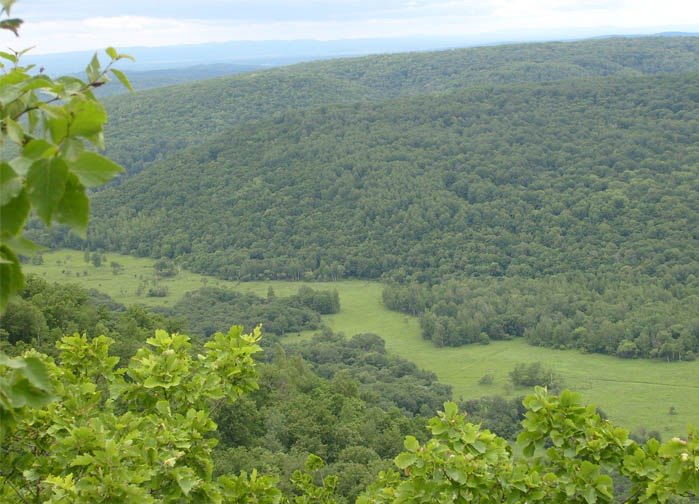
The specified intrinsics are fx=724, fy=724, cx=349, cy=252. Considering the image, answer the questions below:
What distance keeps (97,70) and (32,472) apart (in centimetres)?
431

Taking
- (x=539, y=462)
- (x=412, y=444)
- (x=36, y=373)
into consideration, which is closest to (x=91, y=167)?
(x=36, y=373)

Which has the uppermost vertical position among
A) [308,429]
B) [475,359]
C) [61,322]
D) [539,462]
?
[539,462]

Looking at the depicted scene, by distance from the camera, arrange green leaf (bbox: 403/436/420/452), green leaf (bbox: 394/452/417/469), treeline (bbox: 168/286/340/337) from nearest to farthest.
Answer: green leaf (bbox: 394/452/417/469)
green leaf (bbox: 403/436/420/452)
treeline (bbox: 168/286/340/337)

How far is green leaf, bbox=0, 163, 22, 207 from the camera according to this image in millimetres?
1793

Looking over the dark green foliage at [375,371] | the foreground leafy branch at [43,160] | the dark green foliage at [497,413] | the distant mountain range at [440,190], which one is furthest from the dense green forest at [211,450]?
the distant mountain range at [440,190]

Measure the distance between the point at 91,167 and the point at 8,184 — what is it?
202 millimetres

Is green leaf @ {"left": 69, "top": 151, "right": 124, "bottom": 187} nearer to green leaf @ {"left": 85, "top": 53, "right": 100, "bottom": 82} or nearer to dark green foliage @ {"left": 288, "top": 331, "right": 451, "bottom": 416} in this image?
green leaf @ {"left": 85, "top": 53, "right": 100, "bottom": 82}

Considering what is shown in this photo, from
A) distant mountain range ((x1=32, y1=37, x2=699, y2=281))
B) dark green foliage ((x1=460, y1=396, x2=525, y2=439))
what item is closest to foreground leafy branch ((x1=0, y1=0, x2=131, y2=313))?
dark green foliage ((x1=460, y1=396, x2=525, y2=439))

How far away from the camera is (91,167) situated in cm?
188

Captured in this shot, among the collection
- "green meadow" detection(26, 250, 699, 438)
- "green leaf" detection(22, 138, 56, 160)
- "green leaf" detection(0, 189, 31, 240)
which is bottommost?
"green meadow" detection(26, 250, 699, 438)

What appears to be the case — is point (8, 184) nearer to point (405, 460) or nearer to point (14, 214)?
point (14, 214)

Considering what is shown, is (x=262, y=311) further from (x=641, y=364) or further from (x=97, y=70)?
(x=97, y=70)

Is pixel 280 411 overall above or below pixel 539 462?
below

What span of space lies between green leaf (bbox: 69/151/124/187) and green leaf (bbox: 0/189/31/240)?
14 cm
